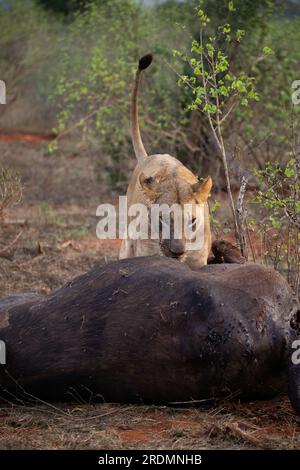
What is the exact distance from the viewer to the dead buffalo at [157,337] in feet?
12.6

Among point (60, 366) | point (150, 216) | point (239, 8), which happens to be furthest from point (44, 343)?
point (239, 8)

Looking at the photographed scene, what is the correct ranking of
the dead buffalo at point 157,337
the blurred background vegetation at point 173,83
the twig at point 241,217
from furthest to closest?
the blurred background vegetation at point 173,83, the twig at point 241,217, the dead buffalo at point 157,337

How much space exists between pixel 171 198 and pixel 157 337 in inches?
77.6

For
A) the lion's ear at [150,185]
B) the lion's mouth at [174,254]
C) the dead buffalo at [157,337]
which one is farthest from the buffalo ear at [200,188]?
the dead buffalo at [157,337]

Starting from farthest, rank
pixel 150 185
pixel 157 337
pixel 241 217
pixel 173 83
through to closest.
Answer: pixel 173 83, pixel 150 185, pixel 241 217, pixel 157 337

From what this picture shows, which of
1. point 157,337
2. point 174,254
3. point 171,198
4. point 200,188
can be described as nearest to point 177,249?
point 174,254

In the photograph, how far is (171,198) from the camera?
5699mm

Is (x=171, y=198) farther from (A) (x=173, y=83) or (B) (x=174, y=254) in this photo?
(A) (x=173, y=83)

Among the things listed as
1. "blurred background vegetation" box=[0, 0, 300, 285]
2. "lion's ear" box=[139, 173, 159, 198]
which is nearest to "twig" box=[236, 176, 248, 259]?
"lion's ear" box=[139, 173, 159, 198]

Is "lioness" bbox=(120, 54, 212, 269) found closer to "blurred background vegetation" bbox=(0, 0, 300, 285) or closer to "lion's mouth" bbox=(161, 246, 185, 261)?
"lion's mouth" bbox=(161, 246, 185, 261)

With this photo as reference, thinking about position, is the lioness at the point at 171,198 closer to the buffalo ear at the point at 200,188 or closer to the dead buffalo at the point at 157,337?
the buffalo ear at the point at 200,188

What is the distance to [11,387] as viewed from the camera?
4.15 metres

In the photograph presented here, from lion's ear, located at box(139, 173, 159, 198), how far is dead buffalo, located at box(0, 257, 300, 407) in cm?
166
